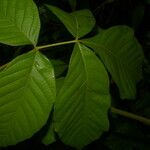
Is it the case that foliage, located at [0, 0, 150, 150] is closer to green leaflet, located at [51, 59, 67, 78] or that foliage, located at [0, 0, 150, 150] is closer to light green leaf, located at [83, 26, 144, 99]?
light green leaf, located at [83, 26, 144, 99]

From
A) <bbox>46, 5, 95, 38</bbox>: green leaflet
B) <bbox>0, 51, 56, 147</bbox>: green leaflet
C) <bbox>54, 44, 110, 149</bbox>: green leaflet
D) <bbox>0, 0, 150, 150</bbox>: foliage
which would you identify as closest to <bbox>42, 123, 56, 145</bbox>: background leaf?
<bbox>0, 0, 150, 150</bbox>: foliage

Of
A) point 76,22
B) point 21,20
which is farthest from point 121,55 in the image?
point 21,20

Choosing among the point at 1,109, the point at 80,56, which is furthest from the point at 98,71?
the point at 1,109

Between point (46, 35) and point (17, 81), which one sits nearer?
point (17, 81)

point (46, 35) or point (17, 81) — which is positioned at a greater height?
point (17, 81)

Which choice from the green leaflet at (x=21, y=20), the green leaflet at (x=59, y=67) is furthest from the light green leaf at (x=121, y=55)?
the green leaflet at (x=59, y=67)

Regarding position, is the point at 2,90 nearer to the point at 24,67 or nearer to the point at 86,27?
the point at 24,67
